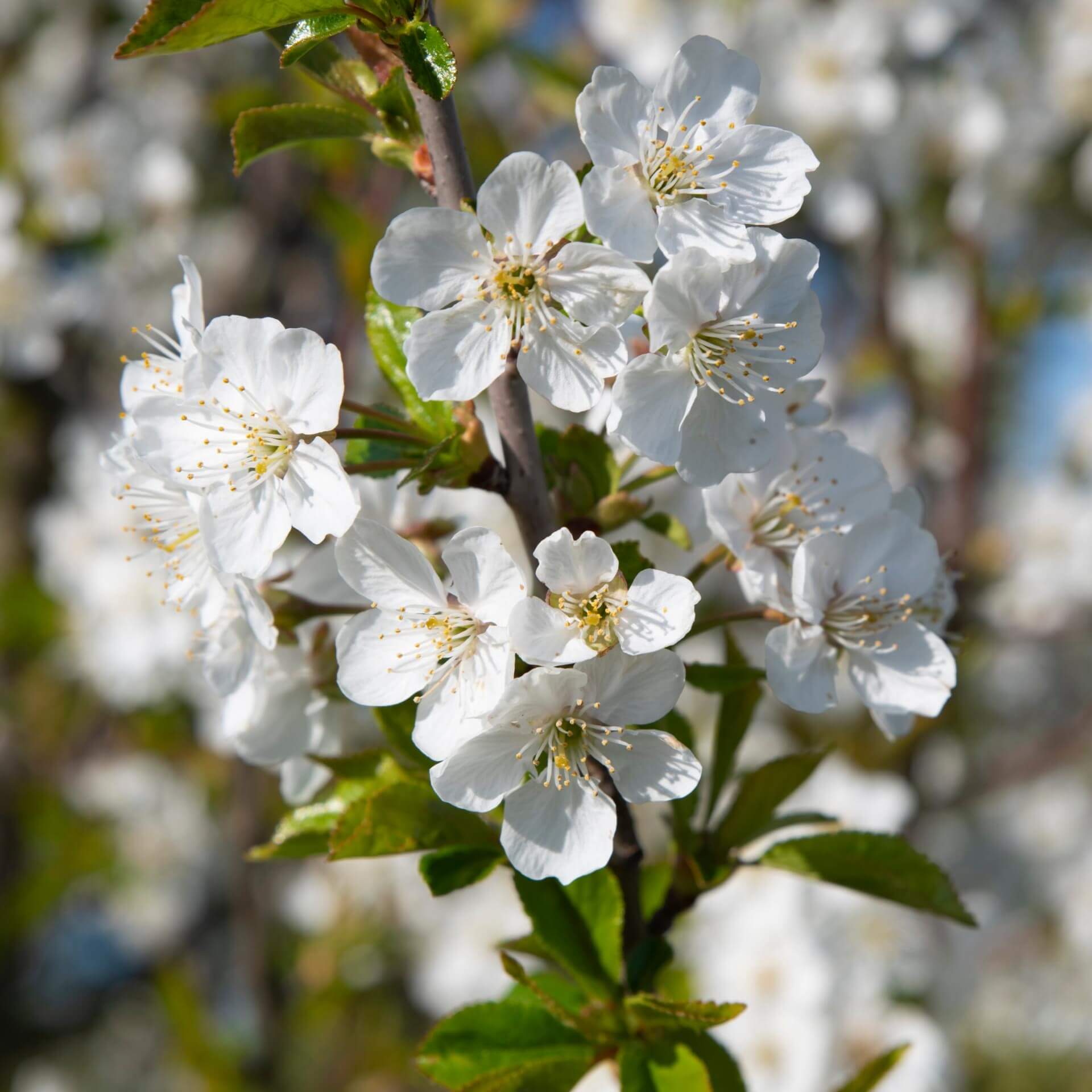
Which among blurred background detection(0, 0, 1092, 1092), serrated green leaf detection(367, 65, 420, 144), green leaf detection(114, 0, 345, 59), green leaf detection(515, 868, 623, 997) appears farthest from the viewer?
blurred background detection(0, 0, 1092, 1092)

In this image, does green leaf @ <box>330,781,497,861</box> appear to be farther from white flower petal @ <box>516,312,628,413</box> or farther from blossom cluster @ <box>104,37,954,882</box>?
white flower petal @ <box>516,312,628,413</box>

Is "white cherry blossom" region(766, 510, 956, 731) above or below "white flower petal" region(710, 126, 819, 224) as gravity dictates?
below

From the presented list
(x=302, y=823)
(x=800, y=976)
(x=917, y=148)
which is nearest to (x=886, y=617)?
(x=302, y=823)

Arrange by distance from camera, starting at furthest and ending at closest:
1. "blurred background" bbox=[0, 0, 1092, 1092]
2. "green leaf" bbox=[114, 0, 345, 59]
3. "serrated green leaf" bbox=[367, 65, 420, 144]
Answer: "blurred background" bbox=[0, 0, 1092, 1092] → "serrated green leaf" bbox=[367, 65, 420, 144] → "green leaf" bbox=[114, 0, 345, 59]

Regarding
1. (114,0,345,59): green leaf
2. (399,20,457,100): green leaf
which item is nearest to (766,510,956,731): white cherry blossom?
(399,20,457,100): green leaf

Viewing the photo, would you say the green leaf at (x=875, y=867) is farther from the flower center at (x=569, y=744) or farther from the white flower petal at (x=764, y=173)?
the white flower petal at (x=764, y=173)

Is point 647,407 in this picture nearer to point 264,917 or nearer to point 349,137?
point 349,137
